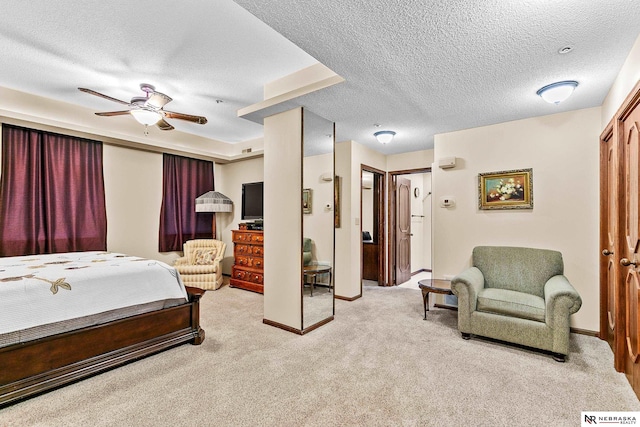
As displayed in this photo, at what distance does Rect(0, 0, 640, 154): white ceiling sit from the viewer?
5.82 feet

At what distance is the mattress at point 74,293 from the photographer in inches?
79.2

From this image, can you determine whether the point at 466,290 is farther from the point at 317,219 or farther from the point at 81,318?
the point at 81,318

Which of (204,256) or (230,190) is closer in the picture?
(204,256)

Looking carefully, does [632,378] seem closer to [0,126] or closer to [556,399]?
[556,399]

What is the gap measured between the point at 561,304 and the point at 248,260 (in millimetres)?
4145

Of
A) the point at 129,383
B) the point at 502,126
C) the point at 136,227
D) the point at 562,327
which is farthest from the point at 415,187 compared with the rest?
the point at 129,383

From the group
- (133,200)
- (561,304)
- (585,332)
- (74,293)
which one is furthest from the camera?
(133,200)

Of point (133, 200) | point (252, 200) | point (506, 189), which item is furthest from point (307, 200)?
point (133, 200)

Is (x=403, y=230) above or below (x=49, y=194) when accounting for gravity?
below

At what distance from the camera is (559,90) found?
2.58 metres

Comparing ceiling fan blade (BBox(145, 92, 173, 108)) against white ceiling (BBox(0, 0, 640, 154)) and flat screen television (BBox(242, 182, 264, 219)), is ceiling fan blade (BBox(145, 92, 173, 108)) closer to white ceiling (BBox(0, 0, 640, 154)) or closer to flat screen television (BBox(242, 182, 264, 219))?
white ceiling (BBox(0, 0, 640, 154))

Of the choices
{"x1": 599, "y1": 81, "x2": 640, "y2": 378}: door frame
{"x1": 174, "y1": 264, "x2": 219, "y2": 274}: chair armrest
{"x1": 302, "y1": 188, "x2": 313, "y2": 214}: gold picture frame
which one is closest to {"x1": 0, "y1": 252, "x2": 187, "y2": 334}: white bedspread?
{"x1": 302, "y1": 188, "x2": 313, "y2": 214}: gold picture frame

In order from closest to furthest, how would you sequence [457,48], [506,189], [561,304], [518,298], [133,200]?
[457,48]
[561,304]
[518,298]
[506,189]
[133,200]

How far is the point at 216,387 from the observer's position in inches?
83.4
